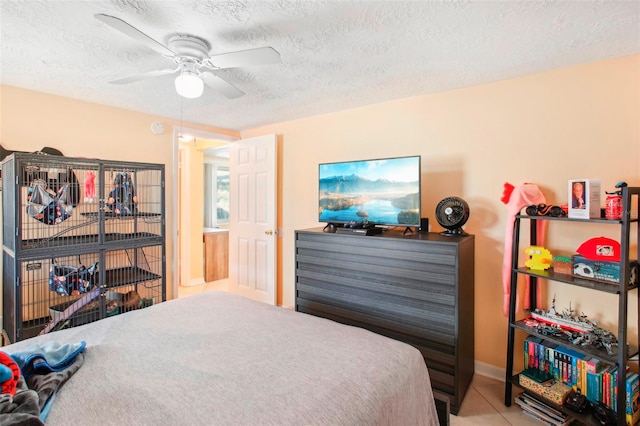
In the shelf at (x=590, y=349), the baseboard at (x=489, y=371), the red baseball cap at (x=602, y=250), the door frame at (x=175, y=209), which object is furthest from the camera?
the door frame at (x=175, y=209)

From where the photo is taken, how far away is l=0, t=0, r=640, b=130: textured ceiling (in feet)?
5.06

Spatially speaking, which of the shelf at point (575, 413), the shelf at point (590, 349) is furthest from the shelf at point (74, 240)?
the shelf at point (575, 413)

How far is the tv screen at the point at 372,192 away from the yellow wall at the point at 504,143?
1.32ft

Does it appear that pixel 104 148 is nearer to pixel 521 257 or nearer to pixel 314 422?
pixel 314 422

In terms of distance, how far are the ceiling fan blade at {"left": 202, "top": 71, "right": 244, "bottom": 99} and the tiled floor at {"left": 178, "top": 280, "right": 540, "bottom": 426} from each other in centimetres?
257

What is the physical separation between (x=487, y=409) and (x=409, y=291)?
91cm

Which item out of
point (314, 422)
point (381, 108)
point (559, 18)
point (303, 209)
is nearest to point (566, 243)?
point (559, 18)

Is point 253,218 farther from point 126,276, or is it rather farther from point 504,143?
point 504,143

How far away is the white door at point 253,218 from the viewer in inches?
150

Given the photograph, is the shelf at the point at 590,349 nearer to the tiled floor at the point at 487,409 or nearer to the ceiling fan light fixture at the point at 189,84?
the tiled floor at the point at 487,409

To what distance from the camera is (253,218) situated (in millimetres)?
4027

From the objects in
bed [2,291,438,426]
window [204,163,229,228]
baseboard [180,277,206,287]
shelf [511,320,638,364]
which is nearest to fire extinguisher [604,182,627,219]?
shelf [511,320,638,364]

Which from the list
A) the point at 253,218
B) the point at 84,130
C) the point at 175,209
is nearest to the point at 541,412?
the point at 253,218

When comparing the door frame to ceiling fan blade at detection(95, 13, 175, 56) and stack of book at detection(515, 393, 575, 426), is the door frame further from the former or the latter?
stack of book at detection(515, 393, 575, 426)
